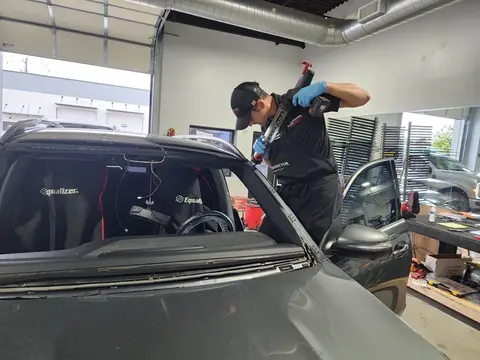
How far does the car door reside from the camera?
164 centimetres

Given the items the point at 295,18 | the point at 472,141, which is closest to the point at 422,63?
the point at 472,141

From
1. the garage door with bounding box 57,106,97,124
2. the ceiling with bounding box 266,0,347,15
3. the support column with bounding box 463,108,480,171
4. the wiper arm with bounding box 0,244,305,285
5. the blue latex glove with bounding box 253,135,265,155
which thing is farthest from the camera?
the garage door with bounding box 57,106,97,124

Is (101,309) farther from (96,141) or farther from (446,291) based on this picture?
(446,291)

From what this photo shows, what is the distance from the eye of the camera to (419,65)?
15.2 feet

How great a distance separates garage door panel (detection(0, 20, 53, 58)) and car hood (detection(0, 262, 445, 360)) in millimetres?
5462

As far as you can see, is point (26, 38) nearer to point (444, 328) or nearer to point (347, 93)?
point (347, 93)

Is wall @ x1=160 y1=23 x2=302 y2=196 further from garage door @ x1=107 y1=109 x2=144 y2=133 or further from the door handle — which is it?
the door handle

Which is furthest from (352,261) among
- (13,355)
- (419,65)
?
(419,65)

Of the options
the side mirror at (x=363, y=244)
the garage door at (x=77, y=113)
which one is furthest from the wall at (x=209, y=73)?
the side mirror at (x=363, y=244)

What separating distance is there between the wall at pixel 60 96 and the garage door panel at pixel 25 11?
1.56 m

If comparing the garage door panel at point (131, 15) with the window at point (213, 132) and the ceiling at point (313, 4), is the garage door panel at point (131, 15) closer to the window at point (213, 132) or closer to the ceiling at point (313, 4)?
the window at point (213, 132)

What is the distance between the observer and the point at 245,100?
1.82m

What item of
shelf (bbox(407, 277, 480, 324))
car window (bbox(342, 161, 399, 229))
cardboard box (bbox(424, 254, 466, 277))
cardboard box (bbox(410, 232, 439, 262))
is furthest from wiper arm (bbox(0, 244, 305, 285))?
cardboard box (bbox(410, 232, 439, 262))

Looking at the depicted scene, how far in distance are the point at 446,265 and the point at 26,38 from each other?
624 centimetres
